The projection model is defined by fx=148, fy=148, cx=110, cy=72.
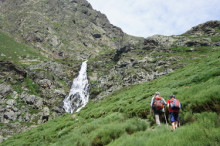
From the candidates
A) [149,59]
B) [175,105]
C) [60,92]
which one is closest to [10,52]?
[60,92]

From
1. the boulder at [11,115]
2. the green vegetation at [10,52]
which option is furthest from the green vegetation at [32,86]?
the green vegetation at [10,52]

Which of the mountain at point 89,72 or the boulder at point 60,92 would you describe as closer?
the mountain at point 89,72

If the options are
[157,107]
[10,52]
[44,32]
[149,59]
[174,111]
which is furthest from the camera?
[44,32]

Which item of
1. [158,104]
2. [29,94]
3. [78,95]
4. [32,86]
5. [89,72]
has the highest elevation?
[89,72]

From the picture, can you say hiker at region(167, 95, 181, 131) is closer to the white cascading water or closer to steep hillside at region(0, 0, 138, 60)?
the white cascading water

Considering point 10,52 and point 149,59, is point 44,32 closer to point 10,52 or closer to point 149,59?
point 10,52

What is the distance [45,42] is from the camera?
163 m

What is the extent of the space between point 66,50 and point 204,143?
17111cm

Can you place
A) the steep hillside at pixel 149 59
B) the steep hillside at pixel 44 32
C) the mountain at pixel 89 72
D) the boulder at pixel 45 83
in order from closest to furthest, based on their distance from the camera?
the mountain at pixel 89 72 < the steep hillside at pixel 149 59 < the boulder at pixel 45 83 < the steep hillside at pixel 44 32

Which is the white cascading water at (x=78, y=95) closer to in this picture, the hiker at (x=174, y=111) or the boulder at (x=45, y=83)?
the boulder at (x=45, y=83)

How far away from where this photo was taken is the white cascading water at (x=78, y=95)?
70.1 meters

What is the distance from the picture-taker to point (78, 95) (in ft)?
256

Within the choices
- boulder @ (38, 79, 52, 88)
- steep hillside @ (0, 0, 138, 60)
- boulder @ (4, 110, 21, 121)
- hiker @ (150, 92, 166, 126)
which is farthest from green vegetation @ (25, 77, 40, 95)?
steep hillside @ (0, 0, 138, 60)

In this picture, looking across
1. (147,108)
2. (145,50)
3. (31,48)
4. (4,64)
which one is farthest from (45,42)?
(147,108)
